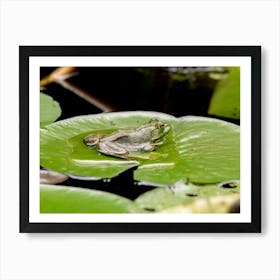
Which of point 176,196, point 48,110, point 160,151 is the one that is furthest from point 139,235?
point 48,110

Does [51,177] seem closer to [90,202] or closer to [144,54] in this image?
[90,202]

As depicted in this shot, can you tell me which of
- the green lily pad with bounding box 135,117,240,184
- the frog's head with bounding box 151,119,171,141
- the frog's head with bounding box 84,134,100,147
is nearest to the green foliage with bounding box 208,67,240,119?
the green lily pad with bounding box 135,117,240,184

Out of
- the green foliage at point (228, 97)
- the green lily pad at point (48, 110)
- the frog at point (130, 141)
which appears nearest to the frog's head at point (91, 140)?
the frog at point (130, 141)

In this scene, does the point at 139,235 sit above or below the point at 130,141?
below

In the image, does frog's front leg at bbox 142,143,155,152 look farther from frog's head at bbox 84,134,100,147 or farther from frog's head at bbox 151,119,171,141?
frog's head at bbox 84,134,100,147
